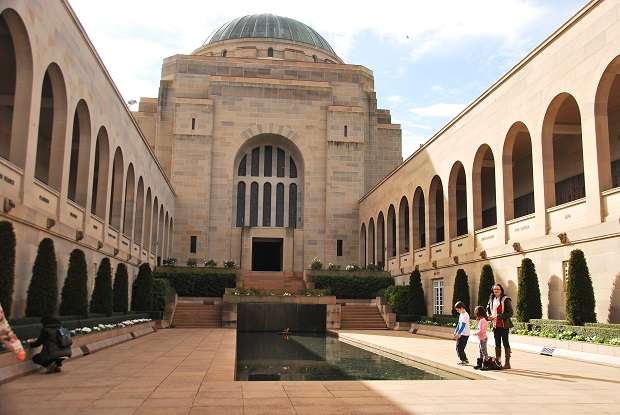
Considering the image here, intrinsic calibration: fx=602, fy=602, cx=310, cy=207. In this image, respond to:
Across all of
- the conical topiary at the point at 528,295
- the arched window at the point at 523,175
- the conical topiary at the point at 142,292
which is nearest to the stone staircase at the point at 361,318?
the arched window at the point at 523,175

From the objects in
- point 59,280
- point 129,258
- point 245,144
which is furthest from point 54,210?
point 245,144

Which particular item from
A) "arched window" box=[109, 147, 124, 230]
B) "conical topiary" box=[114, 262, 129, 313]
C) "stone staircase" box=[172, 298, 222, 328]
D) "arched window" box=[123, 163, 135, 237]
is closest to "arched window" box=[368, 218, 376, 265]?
"stone staircase" box=[172, 298, 222, 328]

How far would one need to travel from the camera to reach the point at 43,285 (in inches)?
555

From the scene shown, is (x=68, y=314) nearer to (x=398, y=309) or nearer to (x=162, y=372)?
(x=162, y=372)

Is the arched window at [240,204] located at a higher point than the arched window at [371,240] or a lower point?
higher

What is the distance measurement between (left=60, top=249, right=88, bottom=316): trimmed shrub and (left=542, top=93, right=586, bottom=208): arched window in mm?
13871

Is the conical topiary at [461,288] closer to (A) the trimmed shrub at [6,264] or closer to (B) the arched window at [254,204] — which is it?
(A) the trimmed shrub at [6,264]

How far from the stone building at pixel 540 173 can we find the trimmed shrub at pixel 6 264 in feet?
45.6

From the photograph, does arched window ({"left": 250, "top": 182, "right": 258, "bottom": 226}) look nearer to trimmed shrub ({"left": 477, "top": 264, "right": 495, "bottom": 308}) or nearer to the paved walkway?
trimmed shrub ({"left": 477, "top": 264, "right": 495, "bottom": 308})

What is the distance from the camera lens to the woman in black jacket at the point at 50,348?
10.6 metres

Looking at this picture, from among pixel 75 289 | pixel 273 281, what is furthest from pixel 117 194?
pixel 273 281

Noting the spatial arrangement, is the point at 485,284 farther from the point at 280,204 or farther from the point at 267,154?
the point at 267,154

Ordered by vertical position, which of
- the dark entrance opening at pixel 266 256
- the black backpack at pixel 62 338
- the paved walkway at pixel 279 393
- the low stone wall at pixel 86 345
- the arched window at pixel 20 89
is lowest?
the paved walkway at pixel 279 393

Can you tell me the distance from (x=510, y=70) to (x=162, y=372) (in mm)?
15618
